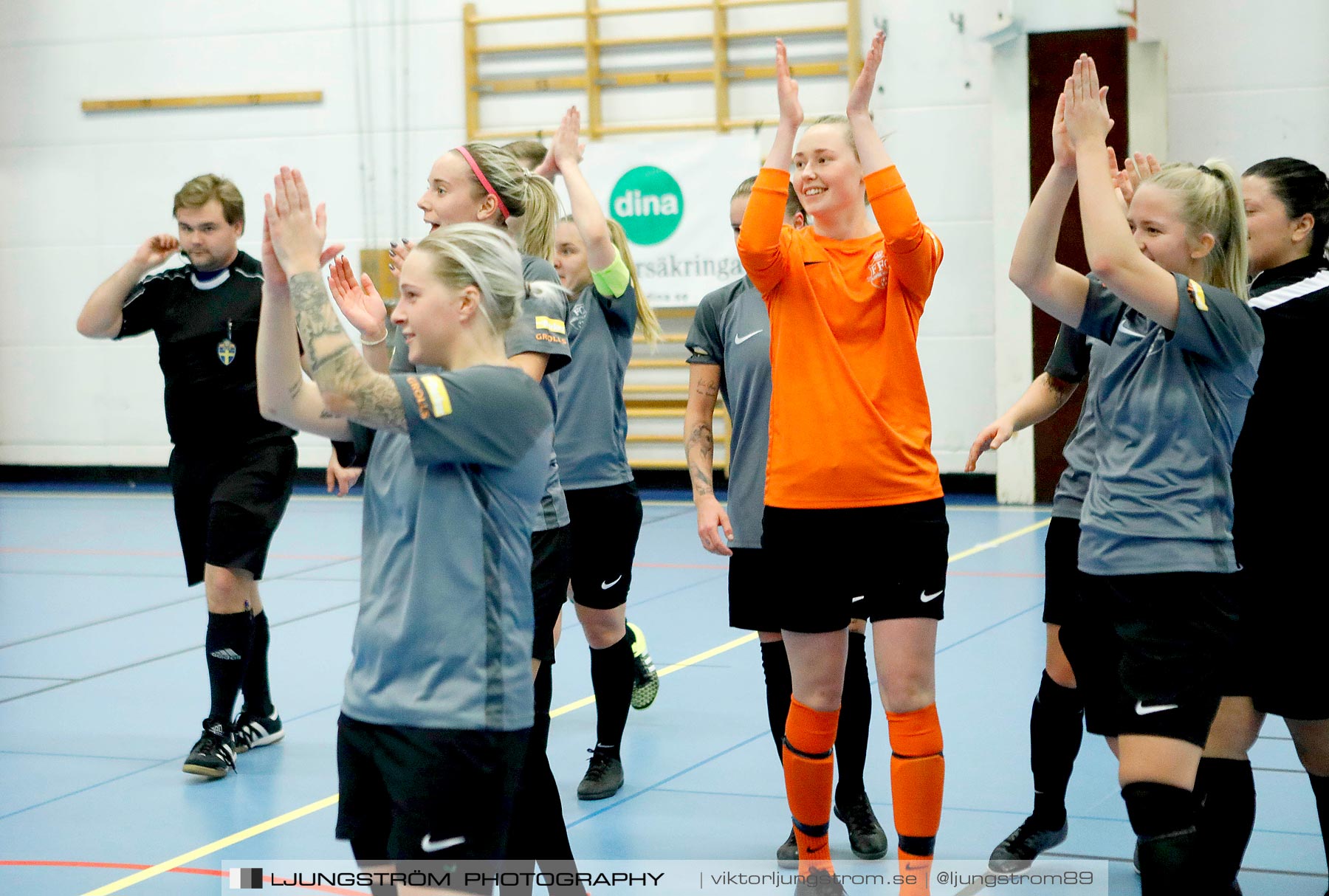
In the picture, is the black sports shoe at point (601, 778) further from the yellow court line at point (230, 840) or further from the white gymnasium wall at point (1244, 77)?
the white gymnasium wall at point (1244, 77)

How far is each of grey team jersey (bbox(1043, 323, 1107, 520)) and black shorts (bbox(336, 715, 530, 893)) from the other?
5.34ft

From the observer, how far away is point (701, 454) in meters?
3.74

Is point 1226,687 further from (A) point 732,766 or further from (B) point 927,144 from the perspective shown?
(B) point 927,144

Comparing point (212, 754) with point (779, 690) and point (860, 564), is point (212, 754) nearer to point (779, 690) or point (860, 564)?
point (779, 690)

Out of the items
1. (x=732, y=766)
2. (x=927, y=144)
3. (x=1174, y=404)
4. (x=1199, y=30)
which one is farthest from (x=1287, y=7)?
(x=1174, y=404)

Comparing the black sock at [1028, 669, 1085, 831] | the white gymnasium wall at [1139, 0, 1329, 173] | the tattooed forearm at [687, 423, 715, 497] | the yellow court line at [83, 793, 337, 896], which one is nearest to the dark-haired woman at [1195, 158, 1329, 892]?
the black sock at [1028, 669, 1085, 831]

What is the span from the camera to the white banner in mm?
10188

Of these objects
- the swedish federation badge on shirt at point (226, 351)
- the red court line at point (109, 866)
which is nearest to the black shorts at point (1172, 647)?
the red court line at point (109, 866)

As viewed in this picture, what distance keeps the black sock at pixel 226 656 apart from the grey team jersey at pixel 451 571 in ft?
8.06

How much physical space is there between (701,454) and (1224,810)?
1.49 meters

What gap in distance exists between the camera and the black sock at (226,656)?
4.57 metres

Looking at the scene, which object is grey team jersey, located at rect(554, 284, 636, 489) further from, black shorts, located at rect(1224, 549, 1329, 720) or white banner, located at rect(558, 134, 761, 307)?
white banner, located at rect(558, 134, 761, 307)

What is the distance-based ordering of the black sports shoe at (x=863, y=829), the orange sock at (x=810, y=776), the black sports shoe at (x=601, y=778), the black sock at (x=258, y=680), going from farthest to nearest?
1. the black sock at (x=258, y=680)
2. the black sports shoe at (x=601, y=778)
3. the black sports shoe at (x=863, y=829)
4. the orange sock at (x=810, y=776)

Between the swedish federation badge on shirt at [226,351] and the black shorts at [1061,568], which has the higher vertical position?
the swedish federation badge on shirt at [226,351]
